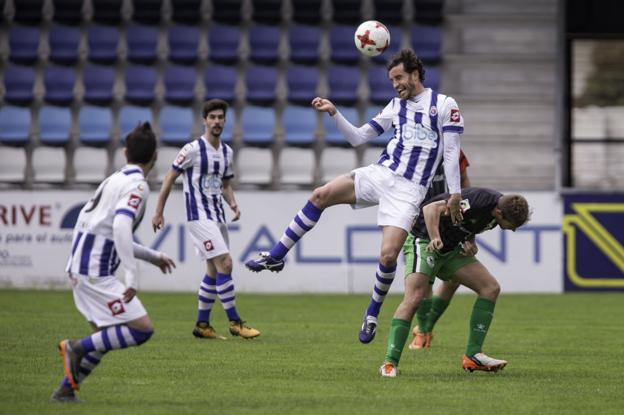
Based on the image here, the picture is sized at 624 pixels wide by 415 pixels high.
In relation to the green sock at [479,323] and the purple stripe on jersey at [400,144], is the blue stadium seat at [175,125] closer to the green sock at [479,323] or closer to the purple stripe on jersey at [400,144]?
the purple stripe on jersey at [400,144]

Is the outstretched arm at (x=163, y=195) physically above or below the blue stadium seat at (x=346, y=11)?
below

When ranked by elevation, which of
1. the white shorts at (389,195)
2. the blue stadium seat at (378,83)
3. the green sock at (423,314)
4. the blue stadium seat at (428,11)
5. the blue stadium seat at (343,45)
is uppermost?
the blue stadium seat at (428,11)

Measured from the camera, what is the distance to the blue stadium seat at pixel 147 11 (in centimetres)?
2070

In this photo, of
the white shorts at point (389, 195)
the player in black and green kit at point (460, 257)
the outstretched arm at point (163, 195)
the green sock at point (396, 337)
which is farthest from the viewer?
the outstretched arm at point (163, 195)

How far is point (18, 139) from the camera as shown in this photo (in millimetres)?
19562

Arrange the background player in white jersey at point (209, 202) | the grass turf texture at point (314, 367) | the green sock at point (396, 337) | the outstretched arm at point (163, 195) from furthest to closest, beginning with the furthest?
1. the background player in white jersey at point (209, 202)
2. the outstretched arm at point (163, 195)
3. the green sock at point (396, 337)
4. the grass turf texture at point (314, 367)

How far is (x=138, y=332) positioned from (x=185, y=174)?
503 cm

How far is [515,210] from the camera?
27.2 ft

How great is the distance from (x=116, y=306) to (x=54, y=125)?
43.6ft

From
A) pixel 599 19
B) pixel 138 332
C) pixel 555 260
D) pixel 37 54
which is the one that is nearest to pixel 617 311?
pixel 555 260

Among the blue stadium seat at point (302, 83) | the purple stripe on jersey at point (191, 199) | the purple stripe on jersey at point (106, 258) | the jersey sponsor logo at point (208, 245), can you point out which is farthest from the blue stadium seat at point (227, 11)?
the purple stripe on jersey at point (106, 258)

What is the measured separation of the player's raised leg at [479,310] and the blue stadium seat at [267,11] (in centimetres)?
1217

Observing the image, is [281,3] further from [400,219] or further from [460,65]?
[400,219]

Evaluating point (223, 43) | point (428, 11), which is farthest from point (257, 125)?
point (428, 11)
